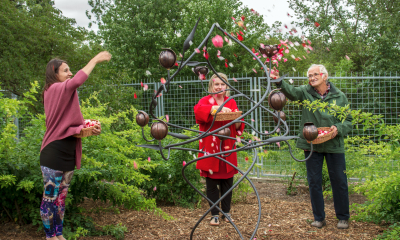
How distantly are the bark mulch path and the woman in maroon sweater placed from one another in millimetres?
567

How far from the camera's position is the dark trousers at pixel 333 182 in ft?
10.6

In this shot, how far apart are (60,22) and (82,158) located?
810cm

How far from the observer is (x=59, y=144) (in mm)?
2451

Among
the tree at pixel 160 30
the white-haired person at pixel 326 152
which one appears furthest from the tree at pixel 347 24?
the white-haired person at pixel 326 152

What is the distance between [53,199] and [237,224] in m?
1.94

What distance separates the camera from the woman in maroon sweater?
241cm

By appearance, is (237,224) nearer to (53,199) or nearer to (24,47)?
(53,199)

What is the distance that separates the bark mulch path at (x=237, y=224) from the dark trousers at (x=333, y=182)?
19 cm

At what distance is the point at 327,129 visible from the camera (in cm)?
312

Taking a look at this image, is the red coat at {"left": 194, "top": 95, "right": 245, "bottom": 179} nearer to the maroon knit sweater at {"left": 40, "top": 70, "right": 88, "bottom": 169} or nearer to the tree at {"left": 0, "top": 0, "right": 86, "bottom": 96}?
the maroon knit sweater at {"left": 40, "top": 70, "right": 88, "bottom": 169}

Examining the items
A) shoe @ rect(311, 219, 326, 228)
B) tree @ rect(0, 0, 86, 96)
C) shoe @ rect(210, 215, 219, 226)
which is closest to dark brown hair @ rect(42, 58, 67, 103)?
shoe @ rect(210, 215, 219, 226)

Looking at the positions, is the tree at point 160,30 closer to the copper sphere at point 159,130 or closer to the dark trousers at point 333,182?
the dark trousers at point 333,182

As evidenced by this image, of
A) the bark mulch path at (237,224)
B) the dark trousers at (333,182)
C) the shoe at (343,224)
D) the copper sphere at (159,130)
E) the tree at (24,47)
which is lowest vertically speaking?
the bark mulch path at (237,224)

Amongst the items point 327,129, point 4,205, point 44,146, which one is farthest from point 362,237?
point 4,205
